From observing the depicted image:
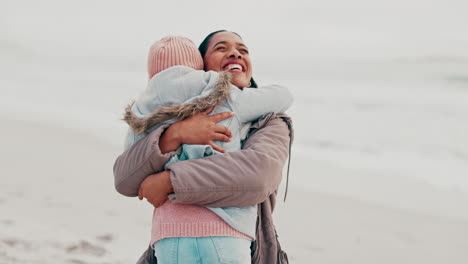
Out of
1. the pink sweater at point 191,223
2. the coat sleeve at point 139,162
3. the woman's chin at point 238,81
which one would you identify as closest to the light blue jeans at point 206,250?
the pink sweater at point 191,223

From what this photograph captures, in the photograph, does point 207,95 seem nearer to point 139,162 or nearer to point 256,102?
point 256,102

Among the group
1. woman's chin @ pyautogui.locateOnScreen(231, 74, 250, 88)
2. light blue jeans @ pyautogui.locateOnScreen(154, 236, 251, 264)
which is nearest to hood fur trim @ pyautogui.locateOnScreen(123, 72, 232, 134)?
woman's chin @ pyautogui.locateOnScreen(231, 74, 250, 88)

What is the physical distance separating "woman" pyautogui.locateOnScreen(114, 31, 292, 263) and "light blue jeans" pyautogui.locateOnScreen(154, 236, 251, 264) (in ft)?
0.40

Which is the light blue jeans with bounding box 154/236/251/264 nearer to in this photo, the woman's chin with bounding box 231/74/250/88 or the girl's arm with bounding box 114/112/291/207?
the girl's arm with bounding box 114/112/291/207

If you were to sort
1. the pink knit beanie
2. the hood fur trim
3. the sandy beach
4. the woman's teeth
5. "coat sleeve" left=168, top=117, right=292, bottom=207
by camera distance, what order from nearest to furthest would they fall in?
"coat sleeve" left=168, top=117, right=292, bottom=207
the hood fur trim
the pink knit beanie
the woman's teeth
the sandy beach

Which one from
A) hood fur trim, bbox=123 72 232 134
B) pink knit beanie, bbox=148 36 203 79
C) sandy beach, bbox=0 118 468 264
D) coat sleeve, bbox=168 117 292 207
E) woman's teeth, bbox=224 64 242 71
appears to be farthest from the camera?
sandy beach, bbox=0 118 468 264

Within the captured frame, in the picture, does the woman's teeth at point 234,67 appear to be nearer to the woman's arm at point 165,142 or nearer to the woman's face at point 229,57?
the woman's face at point 229,57

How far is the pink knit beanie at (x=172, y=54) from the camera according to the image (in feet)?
6.00

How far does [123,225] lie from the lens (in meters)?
3.87

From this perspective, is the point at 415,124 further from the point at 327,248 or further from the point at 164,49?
the point at 164,49

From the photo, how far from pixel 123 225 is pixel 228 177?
2475mm

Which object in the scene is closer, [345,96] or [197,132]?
[197,132]

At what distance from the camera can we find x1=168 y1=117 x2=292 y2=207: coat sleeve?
1614 mm

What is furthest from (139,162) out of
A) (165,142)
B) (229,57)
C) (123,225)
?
(123,225)
